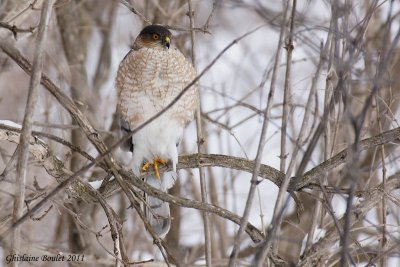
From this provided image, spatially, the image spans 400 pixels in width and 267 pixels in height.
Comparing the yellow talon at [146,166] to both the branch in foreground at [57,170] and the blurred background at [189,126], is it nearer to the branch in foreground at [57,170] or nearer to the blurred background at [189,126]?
the blurred background at [189,126]

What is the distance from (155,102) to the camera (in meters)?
4.10

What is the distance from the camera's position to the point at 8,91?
633cm

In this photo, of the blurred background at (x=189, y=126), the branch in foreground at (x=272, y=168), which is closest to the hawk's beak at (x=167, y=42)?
the blurred background at (x=189, y=126)

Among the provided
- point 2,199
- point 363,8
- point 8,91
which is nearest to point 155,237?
point 2,199

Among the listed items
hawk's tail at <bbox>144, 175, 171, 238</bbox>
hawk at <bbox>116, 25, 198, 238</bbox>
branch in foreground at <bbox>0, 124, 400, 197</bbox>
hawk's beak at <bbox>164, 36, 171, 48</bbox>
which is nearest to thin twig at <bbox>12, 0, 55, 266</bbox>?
branch in foreground at <bbox>0, 124, 400, 197</bbox>

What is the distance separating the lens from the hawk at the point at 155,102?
13.5 feet

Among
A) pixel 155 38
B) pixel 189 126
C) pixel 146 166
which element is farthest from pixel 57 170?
pixel 189 126

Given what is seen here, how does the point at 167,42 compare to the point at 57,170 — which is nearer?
the point at 57,170

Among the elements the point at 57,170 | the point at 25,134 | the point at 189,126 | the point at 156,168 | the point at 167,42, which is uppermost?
the point at 189,126

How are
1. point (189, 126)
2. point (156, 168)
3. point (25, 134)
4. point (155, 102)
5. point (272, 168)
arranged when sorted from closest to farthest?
1. point (25, 134)
2. point (272, 168)
3. point (155, 102)
4. point (156, 168)
5. point (189, 126)

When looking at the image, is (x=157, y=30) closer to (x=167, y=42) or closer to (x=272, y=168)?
(x=167, y=42)

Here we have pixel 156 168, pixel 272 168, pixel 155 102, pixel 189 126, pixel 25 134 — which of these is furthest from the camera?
pixel 189 126

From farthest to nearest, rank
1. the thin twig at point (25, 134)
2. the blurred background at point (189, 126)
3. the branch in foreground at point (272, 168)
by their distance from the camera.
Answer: the blurred background at point (189, 126), the branch in foreground at point (272, 168), the thin twig at point (25, 134)

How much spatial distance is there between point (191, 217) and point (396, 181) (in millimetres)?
3752
